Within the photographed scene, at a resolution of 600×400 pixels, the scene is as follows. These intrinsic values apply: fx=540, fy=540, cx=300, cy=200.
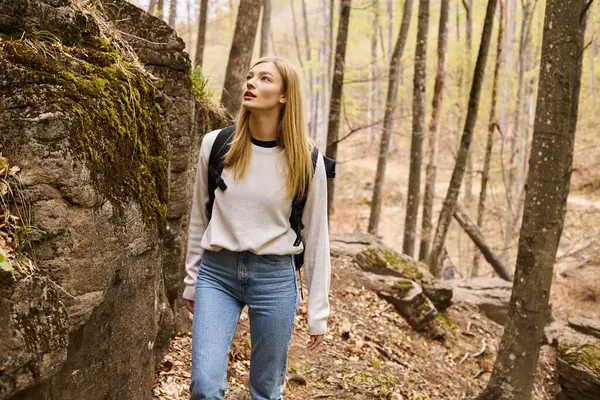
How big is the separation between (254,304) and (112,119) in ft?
4.28

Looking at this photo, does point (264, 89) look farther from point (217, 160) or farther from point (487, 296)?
point (487, 296)

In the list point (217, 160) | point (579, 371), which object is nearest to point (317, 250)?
point (217, 160)

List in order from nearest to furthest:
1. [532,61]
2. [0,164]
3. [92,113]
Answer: [0,164], [92,113], [532,61]

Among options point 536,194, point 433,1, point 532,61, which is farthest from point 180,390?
point 433,1

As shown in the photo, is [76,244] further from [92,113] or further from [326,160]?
[326,160]

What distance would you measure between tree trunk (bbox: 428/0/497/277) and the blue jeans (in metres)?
7.54

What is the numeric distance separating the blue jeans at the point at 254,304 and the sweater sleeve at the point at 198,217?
0.14m

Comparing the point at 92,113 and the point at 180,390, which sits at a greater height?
the point at 92,113

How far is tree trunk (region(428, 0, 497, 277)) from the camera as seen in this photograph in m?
9.52

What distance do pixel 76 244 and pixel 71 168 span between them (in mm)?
374

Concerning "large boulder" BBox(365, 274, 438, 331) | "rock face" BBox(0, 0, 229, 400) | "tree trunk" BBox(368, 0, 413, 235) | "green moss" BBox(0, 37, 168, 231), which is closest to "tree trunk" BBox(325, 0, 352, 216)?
"large boulder" BBox(365, 274, 438, 331)

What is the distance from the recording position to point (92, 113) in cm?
286

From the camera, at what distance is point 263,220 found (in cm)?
292

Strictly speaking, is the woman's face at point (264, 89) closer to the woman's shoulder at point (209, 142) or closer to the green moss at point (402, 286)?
the woman's shoulder at point (209, 142)
